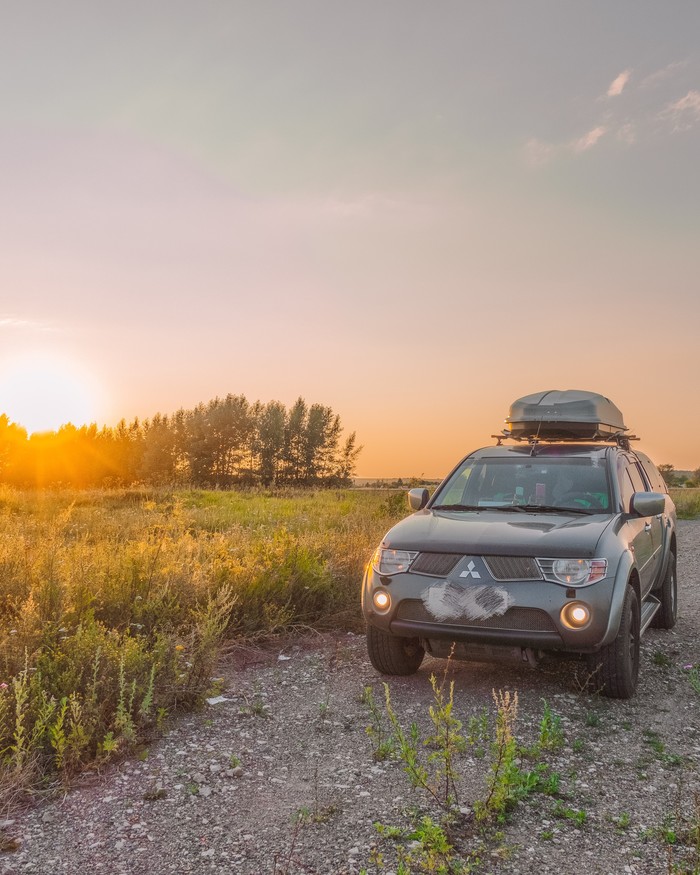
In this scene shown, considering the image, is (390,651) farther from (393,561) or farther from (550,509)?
(550,509)

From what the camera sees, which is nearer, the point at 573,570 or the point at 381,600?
the point at 573,570

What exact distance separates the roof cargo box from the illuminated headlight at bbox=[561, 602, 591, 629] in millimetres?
3176

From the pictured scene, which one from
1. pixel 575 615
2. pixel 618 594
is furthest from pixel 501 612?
pixel 618 594

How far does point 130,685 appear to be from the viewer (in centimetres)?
470

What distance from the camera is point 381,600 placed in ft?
17.7

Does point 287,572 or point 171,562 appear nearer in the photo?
point 171,562

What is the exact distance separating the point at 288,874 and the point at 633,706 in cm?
331

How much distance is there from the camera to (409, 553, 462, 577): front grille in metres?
5.25

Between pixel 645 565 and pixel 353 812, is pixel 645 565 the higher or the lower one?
the higher one

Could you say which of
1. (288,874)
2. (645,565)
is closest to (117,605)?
(288,874)

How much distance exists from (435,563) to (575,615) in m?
1.02

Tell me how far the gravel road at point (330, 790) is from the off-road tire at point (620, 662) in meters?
0.12

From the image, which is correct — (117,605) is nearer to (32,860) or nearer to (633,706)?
(32,860)

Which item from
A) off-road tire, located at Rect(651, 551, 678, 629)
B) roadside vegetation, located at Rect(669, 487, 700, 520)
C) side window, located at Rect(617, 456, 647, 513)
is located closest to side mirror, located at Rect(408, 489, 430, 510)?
side window, located at Rect(617, 456, 647, 513)
